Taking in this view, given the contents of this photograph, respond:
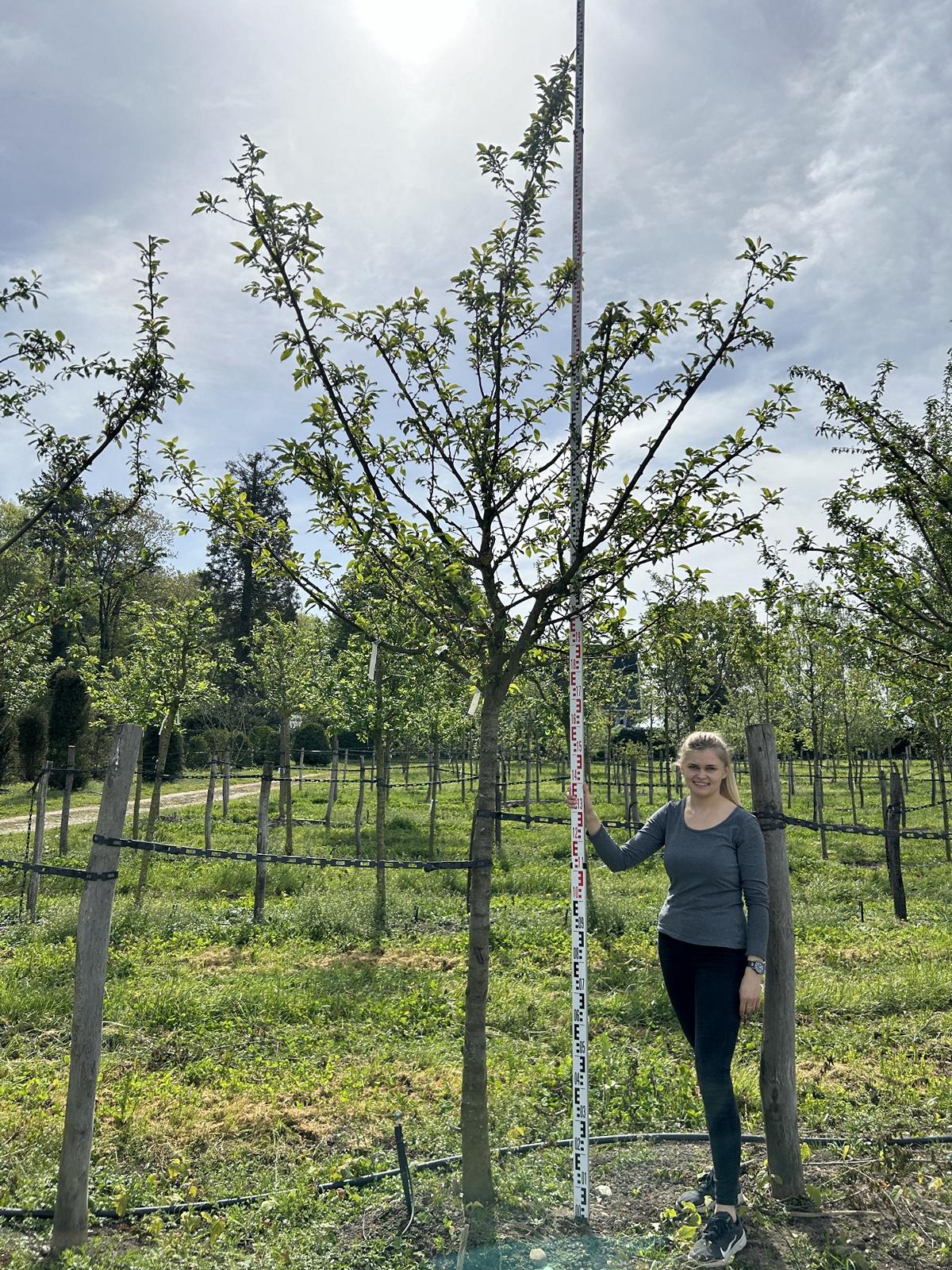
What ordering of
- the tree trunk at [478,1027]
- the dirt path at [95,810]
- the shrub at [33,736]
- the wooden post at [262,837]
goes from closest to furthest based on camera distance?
the tree trunk at [478,1027]
the wooden post at [262,837]
the dirt path at [95,810]
the shrub at [33,736]

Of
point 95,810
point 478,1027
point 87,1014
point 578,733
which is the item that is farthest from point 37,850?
point 95,810

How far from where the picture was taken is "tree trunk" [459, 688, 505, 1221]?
380cm

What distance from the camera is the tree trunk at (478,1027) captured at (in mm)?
3803

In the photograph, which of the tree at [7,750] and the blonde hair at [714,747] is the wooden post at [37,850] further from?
the tree at [7,750]

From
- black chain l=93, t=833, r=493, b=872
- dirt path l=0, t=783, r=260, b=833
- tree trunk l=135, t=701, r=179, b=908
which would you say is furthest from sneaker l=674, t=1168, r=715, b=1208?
dirt path l=0, t=783, r=260, b=833

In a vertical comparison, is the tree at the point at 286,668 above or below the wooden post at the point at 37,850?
above

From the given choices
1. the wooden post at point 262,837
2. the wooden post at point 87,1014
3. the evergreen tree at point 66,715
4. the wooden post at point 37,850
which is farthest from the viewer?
the evergreen tree at point 66,715

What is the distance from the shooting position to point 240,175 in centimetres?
353

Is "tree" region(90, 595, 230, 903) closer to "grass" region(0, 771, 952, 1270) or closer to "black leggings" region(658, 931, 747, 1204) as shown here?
"grass" region(0, 771, 952, 1270)

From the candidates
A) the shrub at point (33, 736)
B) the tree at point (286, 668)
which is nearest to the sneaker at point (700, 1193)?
the tree at point (286, 668)

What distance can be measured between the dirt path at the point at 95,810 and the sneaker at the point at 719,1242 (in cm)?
1435

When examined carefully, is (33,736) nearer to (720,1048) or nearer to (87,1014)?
(87,1014)

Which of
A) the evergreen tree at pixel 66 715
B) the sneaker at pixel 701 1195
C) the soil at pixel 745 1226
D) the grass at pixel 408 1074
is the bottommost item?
the grass at pixel 408 1074

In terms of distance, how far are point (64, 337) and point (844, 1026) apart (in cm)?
722
